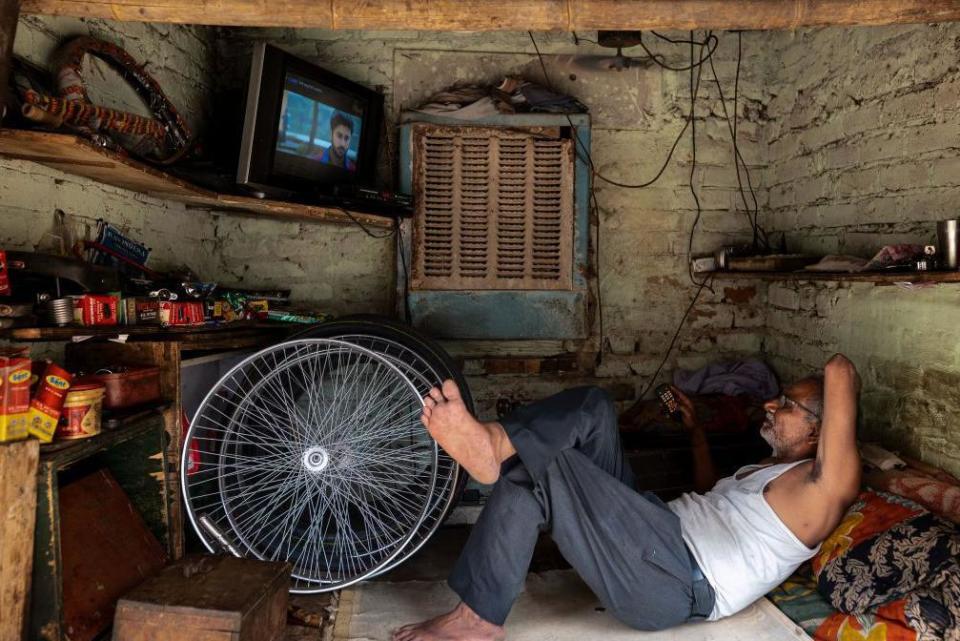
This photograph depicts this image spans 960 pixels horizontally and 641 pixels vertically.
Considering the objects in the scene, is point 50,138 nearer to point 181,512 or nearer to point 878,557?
point 181,512

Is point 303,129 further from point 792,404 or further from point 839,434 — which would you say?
point 839,434

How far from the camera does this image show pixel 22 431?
168 centimetres

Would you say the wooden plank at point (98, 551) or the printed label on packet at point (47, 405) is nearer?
the printed label on packet at point (47, 405)

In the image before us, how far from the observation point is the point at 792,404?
93.9 inches

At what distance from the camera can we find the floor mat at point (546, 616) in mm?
2230

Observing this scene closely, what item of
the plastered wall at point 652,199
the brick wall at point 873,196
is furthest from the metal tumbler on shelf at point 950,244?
the plastered wall at point 652,199

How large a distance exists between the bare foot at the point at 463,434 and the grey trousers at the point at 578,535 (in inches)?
2.6

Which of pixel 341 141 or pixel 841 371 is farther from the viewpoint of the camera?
pixel 341 141

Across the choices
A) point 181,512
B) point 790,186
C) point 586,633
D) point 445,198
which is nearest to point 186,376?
point 181,512

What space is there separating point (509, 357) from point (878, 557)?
1.90 m

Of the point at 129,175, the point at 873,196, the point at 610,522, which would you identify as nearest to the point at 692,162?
the point at 873,196

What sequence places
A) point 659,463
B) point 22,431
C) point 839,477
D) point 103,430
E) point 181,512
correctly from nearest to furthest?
point 22,431 < point 103,430 < point 839,477 < point 181,512 < point 659,463

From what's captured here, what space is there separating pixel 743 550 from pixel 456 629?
0.95 metres

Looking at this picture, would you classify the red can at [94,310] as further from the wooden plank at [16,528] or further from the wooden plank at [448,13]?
the wooden plank at [448,13]
